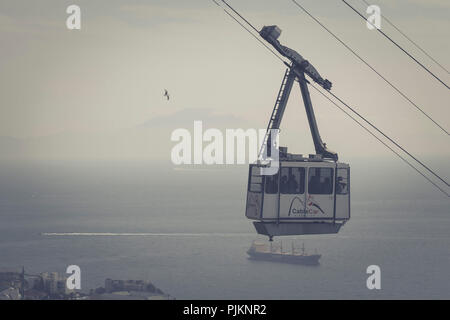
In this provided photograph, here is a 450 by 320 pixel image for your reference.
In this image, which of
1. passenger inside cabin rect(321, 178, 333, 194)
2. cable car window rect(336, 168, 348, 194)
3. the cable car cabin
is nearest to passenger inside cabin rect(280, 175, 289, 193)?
the cable car cabin

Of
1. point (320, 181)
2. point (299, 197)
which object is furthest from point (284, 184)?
point (320, 181)

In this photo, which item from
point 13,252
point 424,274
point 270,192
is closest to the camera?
point 270,192

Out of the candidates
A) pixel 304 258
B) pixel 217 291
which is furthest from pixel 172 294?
pixel 304 258

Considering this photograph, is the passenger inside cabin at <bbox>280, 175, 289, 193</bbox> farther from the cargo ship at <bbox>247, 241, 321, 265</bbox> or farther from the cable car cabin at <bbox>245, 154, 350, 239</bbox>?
the cargo ship at <bbox>247, 241, 321, 265</bbox>

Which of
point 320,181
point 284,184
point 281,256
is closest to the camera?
point 284,184

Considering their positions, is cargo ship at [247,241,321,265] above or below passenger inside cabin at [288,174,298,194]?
below

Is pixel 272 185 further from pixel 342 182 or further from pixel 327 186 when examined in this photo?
pixel 342 182

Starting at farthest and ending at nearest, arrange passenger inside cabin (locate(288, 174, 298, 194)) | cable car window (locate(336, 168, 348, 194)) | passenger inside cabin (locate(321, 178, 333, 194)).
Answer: cable car window (locate(336, 168, 348, 194)) → passenger inside cabin (locate(321, 178, 333, 194)) → passenger inside cabin (locate(288, 174, 298, 194))

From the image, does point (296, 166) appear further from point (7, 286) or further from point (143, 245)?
point (143, 245)
